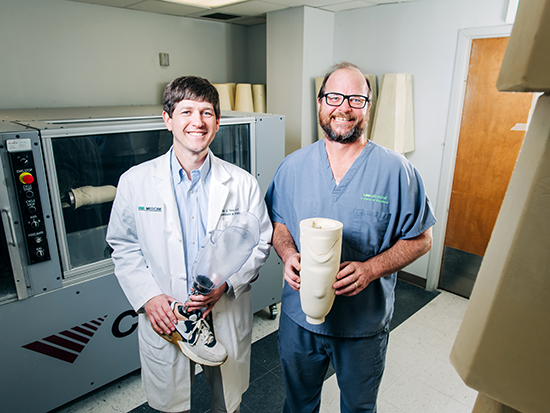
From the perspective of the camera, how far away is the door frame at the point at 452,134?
2.81 meters

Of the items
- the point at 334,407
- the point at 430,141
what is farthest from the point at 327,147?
the point at 430,141

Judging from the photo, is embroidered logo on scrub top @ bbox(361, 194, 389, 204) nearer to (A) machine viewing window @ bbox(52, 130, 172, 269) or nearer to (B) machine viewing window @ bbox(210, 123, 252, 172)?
(B) machine viewing window @ bbox(210, 123, 252, 172)

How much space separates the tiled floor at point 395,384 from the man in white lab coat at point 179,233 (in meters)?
0.70

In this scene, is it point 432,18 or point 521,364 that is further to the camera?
point 432,18

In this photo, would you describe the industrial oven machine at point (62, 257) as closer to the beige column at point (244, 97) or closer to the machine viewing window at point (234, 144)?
the machine viewing window at point (234, 144)

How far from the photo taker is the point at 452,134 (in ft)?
10.2

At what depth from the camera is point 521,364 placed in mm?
309

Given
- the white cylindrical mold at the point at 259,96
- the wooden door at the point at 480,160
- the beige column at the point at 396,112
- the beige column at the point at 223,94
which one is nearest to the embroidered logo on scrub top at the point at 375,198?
the beige column at the point at 396,112

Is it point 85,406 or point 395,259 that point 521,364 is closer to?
point 395,259

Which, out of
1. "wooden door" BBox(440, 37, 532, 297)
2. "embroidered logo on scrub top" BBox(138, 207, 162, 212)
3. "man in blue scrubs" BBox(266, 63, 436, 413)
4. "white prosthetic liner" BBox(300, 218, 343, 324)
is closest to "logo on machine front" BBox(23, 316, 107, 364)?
"embroidered logo on scrub top" BBox(138, 207, 162, 212)

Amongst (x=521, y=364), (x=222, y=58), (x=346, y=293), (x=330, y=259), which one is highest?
(x=222, y=58)

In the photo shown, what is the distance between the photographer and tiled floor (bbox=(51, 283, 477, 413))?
217cm

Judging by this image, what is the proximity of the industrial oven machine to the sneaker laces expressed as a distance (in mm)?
911

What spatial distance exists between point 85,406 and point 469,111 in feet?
11.2
